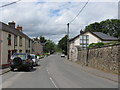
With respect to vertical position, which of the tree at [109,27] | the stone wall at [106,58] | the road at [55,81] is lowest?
the road at [55,81]

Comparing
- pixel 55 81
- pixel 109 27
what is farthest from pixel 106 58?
pixel 109 27

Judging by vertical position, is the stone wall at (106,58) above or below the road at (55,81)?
above

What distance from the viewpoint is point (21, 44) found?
40.0m

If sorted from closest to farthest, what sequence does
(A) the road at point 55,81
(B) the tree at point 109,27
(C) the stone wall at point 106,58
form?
(A) the road at point 55,81 → (C) the stone wall at point 106,58 → (B) the tree at point 109,27

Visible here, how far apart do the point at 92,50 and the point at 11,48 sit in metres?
12.4

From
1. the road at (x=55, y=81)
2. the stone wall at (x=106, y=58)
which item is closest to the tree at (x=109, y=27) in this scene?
the stone wall at (x=106, y=58)

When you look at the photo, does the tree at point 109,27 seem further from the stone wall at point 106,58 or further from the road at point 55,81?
the road at point 55,81

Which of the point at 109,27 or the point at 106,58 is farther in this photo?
the point at 109,27

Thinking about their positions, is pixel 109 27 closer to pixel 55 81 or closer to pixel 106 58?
pixel 106 58

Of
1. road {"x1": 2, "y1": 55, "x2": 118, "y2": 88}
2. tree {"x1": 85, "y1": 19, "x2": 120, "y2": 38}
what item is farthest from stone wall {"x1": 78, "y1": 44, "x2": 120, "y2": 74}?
tree {"x1": 85, "y1": 19, "x2": 120, "y2": 38}

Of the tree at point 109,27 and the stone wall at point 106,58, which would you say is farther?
the tree at point 109,27

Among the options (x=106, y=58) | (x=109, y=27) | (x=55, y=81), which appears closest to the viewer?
(x=55, y=81)

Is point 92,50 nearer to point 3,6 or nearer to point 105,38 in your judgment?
point 3,6

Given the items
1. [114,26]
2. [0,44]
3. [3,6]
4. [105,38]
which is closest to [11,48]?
[0,44]
